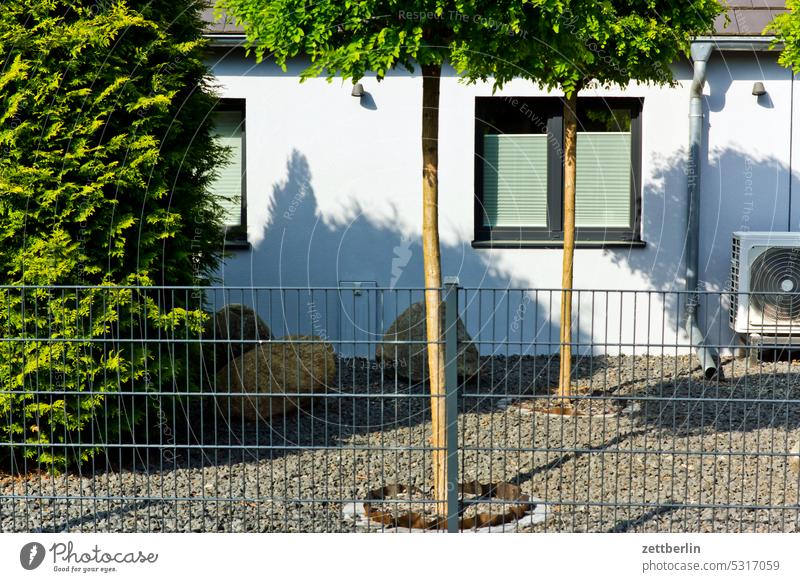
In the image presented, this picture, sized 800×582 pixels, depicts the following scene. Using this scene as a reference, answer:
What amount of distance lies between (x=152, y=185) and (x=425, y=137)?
190 centimetres

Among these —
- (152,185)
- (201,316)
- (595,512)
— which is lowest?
(595,512)

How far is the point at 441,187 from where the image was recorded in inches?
419

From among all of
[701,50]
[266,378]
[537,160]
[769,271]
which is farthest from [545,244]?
[266,378]

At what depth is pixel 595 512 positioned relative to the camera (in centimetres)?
587

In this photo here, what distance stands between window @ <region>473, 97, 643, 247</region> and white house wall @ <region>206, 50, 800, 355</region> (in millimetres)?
169

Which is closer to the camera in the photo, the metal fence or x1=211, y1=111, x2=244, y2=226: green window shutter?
the metal fence

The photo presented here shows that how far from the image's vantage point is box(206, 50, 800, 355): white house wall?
1060cm

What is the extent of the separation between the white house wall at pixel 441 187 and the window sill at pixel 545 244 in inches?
2.4

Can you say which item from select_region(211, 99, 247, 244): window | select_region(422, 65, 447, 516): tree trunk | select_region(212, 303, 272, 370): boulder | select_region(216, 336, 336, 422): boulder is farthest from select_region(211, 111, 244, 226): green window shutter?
select_region(422, 65, 447, 516): tree trunk

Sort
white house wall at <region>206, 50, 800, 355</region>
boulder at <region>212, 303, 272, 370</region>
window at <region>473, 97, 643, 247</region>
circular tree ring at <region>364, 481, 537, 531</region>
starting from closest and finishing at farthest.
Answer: circular tree ring at <region>364, 481, 537, 531</region>, boulder at <region>212, 303, 272, 370</region>, white house wall at <region>206, 50, 800, 355</region>, window at <region>473, 97, 643, 247</region>

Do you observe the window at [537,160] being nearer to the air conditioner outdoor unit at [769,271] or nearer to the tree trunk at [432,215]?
the air conditioner outdoor unit at [769,271]

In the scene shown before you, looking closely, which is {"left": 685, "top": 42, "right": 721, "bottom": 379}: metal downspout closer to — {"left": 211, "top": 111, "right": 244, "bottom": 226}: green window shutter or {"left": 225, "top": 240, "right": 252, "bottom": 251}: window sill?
{"left": 225, "top": 240, "right": 252, "bottom": 251}: window sill

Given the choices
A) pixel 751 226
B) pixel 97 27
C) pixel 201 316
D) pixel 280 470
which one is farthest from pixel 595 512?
pixel 751 226

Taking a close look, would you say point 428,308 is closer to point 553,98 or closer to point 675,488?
point 675,488
